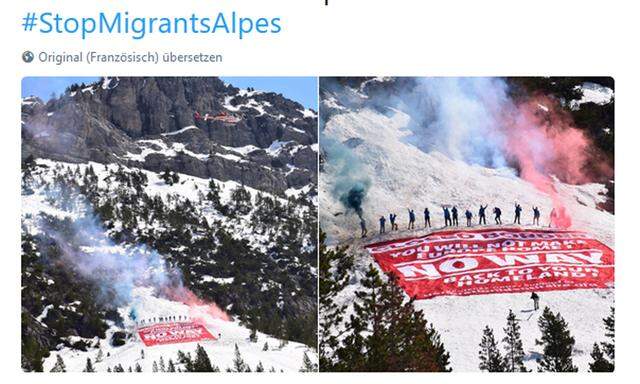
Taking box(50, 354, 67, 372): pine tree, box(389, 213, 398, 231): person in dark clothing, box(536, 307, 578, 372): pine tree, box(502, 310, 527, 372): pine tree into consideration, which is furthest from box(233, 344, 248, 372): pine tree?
box(536, 307, 578, 372): pine tree

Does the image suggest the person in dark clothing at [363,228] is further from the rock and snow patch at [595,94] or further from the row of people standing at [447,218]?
the rock and snow patch at [595,94]

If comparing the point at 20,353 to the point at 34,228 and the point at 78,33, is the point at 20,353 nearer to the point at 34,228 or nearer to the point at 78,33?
the point at 34,228

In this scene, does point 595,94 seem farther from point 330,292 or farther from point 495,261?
point 330,292

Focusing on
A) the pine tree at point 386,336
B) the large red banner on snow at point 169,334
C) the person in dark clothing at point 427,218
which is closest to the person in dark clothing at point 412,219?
the person in dark clothing at point 427,218

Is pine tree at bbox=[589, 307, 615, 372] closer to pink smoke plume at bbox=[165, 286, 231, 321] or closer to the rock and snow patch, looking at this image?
the rock and snow patch

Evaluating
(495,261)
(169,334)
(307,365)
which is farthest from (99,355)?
(495,261)
